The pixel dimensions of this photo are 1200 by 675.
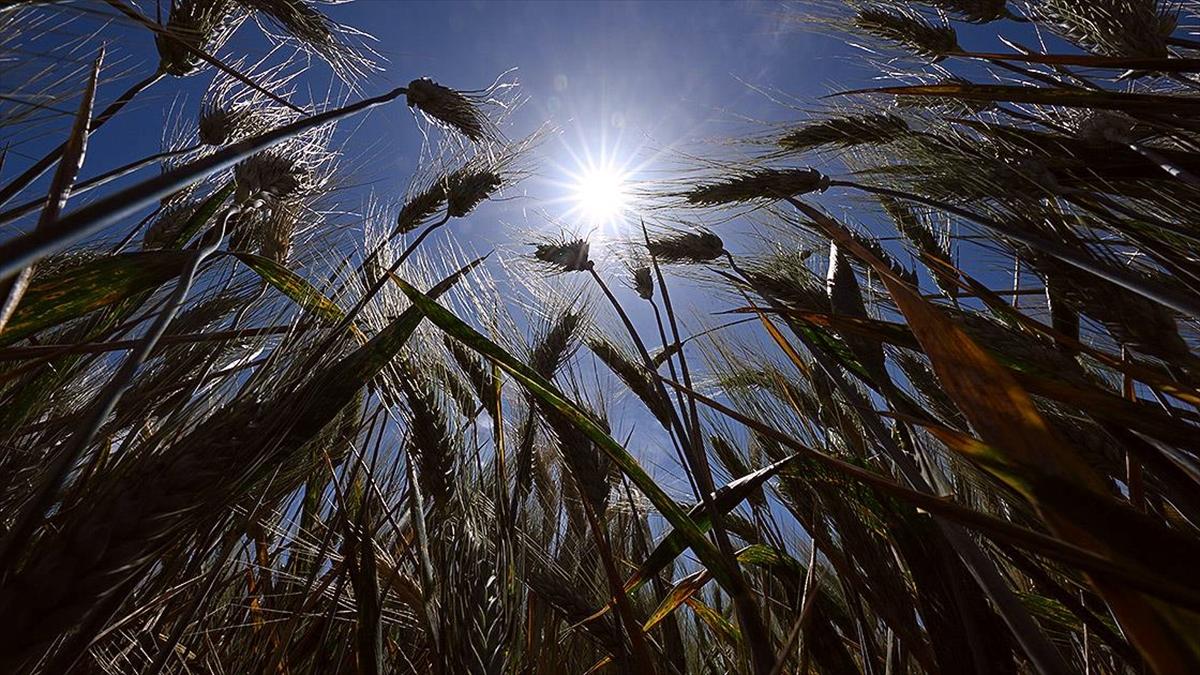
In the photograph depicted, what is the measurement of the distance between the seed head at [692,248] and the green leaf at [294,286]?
1.04m

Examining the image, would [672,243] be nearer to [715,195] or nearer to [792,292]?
[715,195]

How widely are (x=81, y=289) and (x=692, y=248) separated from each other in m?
1.54

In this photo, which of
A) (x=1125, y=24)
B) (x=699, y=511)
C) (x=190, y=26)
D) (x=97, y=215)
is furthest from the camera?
(x=190, y=26)

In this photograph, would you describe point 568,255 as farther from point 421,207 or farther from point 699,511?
point 699,511

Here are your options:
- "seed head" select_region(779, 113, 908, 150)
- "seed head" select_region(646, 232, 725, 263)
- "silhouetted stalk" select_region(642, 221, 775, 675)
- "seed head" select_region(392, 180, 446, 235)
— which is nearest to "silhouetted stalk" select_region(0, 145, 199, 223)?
"seed head" select_region(392, 180, 446, 235)

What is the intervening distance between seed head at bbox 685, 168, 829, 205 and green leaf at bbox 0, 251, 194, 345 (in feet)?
4.03

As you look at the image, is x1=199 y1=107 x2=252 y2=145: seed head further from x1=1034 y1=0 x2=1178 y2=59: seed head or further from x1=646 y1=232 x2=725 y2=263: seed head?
x1=1034 y1=0 x2=1178 y2=59: seed head

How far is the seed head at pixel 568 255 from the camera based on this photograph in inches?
83.6

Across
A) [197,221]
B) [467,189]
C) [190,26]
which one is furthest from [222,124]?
[197,221]

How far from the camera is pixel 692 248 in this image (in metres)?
2.01

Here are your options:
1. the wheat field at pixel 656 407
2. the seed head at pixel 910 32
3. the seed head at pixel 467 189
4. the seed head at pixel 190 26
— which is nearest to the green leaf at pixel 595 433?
the wheat field at pixel 656 407

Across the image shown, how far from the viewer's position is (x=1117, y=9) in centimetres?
132

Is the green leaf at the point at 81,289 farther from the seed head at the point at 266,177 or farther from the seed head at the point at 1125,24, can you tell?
the seed head at the point at 1125,24

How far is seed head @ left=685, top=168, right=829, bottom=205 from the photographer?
161cm
